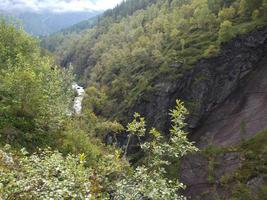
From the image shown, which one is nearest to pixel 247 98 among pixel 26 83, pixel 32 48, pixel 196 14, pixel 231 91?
pixel 231 91

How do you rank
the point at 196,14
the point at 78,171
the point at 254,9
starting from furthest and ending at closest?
the point at 196,14 → the point at 254,9 → the point at 78,171

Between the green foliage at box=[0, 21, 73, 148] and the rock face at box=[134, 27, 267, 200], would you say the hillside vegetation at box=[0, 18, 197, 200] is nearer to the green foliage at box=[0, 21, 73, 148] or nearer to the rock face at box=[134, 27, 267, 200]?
the green foliage at box=[0, 21, 73, 148]

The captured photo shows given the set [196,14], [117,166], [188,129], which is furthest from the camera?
[196,14]

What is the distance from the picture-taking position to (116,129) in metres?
81.8

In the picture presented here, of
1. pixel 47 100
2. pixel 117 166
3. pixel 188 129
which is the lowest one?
pixel 188 129

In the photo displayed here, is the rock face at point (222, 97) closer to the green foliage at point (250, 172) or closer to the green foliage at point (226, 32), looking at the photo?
the green foliage at point (226, 32)

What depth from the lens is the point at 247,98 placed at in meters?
82.8

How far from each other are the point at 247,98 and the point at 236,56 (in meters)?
15.4

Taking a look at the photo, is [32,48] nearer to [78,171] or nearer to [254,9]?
[254,9]

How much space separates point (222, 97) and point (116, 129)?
85.2 feet

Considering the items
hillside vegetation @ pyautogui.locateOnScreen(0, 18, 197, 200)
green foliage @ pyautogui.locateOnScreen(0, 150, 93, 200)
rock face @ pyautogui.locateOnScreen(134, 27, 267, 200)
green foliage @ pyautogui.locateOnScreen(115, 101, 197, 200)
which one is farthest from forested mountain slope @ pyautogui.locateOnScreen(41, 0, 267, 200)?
green foliage @ pyautogui.locateOnScreen(0, 150, 93, 200)

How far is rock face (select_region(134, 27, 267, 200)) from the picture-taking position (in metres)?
72.1

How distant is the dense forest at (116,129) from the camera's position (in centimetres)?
1507

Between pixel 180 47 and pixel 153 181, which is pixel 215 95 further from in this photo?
pixel 153 181
